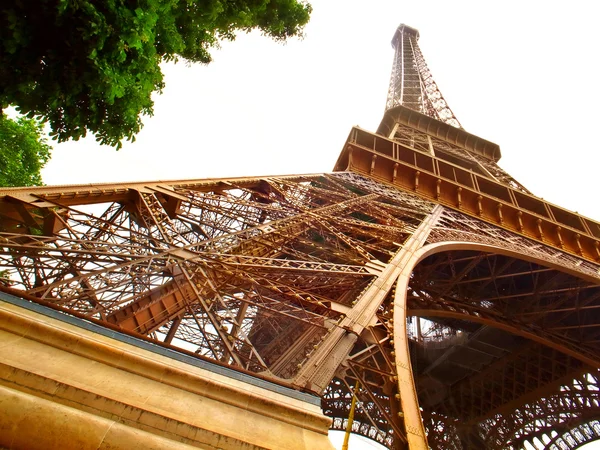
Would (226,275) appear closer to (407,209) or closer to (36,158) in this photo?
(36,158)

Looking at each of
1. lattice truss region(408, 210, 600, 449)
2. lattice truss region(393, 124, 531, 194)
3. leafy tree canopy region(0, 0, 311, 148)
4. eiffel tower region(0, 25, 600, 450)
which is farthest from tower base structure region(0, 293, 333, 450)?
lattice truss region(393, 124, 531, 194)

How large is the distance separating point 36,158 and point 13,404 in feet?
30.7

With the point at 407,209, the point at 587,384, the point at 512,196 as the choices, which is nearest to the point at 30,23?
the point at 407,209

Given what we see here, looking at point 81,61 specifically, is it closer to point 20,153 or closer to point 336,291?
point 336,291

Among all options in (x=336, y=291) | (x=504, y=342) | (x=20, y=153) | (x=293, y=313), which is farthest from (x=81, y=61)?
(x=504, y=342)

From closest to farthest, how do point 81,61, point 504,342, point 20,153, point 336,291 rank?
point 81,61, point 336,291, point 20,153, point 504,342

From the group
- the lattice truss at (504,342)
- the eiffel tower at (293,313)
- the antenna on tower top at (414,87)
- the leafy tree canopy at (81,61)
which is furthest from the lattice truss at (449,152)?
the leafy tree canopy at (81,61)

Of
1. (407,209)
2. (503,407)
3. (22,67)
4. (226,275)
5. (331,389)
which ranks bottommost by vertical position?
(226,275)

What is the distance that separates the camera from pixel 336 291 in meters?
6.21

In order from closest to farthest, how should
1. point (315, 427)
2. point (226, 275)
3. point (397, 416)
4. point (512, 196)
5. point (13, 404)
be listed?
point (13, 404) → point (315, 427) → point (397, 416) → point (226, 275) → point (512, 196)

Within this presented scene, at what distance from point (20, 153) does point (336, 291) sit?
792 cm

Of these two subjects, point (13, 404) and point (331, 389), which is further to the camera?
point (331, 389)

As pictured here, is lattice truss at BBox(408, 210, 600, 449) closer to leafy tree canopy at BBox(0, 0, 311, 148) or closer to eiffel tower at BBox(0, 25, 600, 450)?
eiffel tower at BBox(0, 25, 600, 450)

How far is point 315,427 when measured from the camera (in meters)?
2.71
